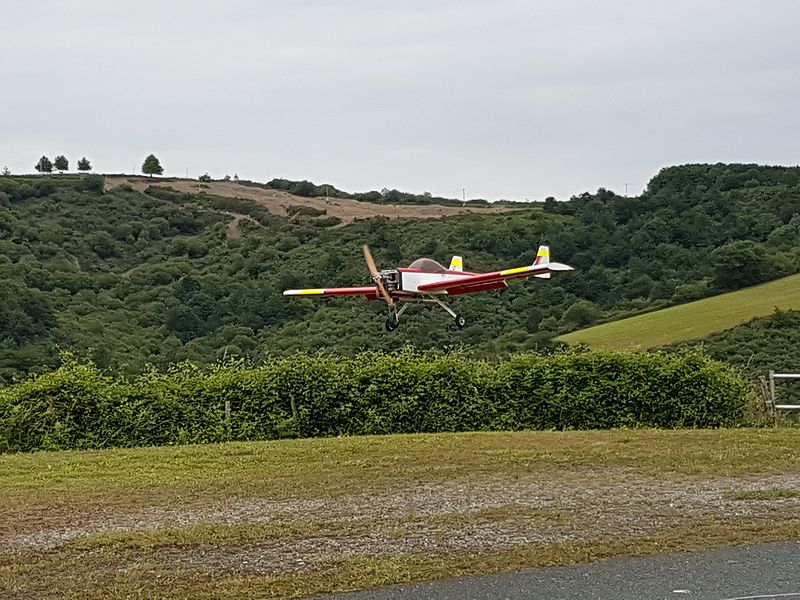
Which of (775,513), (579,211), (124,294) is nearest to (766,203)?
(579,211)

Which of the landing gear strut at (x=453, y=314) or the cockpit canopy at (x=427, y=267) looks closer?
the landing gear strut at (x=453, y=314)

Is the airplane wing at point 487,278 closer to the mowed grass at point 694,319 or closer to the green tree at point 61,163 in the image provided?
the mowed grass at point 694,319

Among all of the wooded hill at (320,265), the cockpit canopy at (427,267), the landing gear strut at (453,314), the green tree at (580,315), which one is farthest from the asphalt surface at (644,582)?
the green tree at (580,315)

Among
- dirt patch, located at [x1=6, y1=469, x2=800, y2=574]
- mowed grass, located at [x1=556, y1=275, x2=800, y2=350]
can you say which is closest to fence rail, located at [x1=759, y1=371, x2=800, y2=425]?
mowed grass, located at [x1=556, y1=275, x2=800, y2=350]

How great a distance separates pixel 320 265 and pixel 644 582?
32430 millimetres

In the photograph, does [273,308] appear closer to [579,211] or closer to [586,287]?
[586,287]

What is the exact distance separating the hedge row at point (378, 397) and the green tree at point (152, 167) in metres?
60.0

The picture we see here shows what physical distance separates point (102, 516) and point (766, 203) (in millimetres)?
56630

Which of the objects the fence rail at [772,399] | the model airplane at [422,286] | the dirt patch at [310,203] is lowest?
the fence rail at [772,399]

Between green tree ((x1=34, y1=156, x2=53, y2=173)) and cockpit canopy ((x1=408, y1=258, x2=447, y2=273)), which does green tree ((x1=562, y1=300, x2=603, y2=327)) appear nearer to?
cockpit canopy ((x1=408, y1=258, x2=447, y2=273))

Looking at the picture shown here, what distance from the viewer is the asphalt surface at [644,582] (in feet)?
27.0

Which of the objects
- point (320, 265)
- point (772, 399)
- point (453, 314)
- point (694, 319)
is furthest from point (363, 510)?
point (694, 319)

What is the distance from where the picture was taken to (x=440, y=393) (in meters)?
25.1

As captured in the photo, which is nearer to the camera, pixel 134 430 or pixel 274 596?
pixel 274 596
